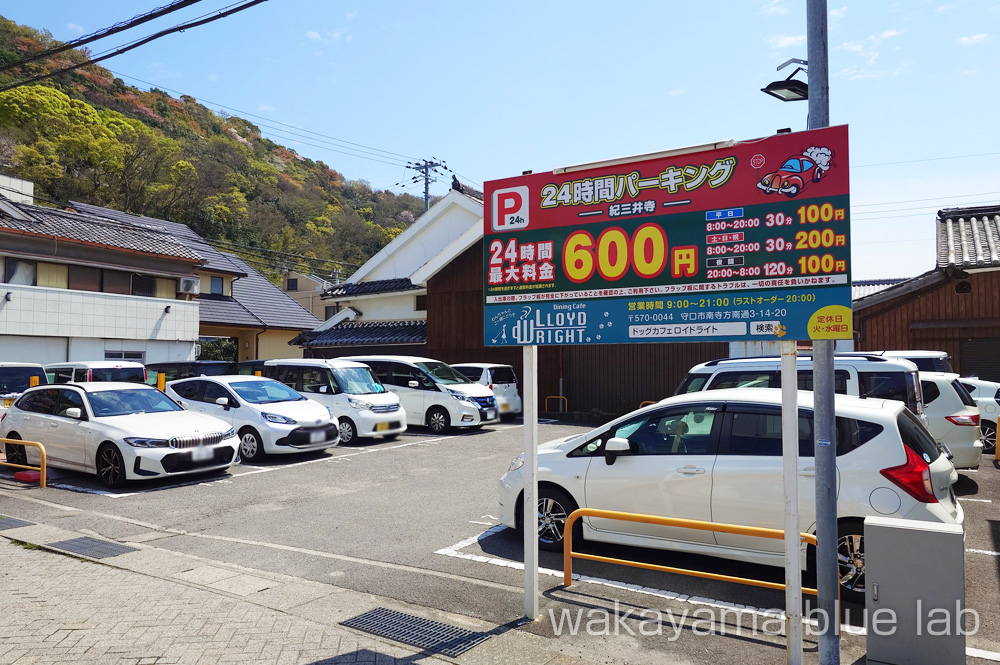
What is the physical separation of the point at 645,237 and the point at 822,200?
1.07 metres

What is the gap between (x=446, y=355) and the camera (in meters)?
23.1

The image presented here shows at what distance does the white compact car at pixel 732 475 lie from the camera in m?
5.06

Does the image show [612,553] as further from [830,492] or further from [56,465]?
[56,465]

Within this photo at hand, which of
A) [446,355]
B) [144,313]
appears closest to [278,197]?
[144,313]

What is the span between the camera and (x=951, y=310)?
14836 millimetres

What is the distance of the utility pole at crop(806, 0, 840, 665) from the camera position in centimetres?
400

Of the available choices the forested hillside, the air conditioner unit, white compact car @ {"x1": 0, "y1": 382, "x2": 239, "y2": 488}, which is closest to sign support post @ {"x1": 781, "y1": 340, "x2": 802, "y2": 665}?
white compact car @ {"x1": 0, "y1": 382, "x2": 239, "y2": 488}

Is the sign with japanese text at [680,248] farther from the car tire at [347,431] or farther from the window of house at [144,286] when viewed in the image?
the window of house at [144,286]

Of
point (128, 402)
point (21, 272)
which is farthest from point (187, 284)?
point (128, 402)

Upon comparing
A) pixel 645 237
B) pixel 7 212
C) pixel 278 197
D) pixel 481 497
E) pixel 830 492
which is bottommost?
pixel 481 497

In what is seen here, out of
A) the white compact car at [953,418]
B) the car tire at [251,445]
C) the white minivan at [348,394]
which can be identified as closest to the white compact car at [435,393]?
the white minivan at [348,394]

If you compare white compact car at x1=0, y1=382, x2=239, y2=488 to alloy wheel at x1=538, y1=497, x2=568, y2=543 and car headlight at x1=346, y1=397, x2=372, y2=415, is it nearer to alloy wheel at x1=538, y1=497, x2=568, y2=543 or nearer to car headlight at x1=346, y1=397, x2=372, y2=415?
car headlight at x1=346, y1=397, x2=372, y2=415

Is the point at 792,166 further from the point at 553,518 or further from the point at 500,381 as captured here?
the point at 500,381

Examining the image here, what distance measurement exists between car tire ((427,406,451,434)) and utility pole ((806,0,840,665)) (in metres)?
12.4
